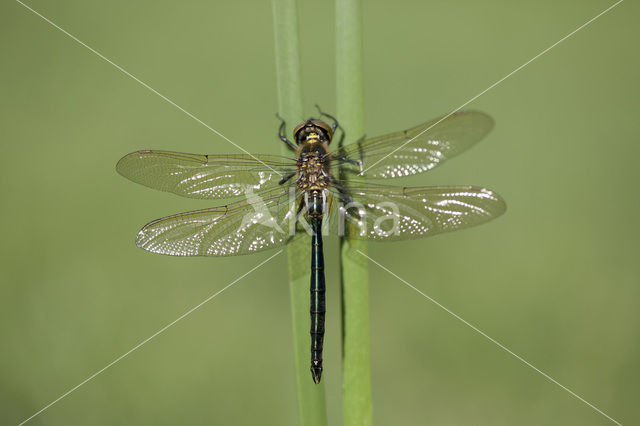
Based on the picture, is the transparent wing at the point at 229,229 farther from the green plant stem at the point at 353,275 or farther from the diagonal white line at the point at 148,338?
the green plant stem at the point at 353,275

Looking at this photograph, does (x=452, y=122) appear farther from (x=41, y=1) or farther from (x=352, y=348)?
(x=41, y=1)

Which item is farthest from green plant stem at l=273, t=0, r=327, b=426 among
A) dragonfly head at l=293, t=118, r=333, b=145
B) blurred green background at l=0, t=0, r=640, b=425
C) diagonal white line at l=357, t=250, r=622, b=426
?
diagonal white line at l=357, t=250, r=622, b=426

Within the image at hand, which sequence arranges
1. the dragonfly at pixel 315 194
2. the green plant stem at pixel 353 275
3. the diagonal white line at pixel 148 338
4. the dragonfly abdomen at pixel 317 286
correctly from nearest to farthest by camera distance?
the green plant stem at pixel 353 275, the dragonfly abdomen at pixel 317 286, the dragonfly at pixel 315 194, the diagonal white line at pixel 148 338

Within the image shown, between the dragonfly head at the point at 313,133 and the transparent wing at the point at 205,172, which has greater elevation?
the dragonfly head at the point at 313,133

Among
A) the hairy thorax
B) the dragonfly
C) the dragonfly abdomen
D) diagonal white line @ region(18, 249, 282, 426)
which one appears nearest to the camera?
the dragonfly abdomen

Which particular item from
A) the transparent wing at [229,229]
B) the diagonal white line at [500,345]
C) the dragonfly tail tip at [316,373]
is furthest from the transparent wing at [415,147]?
the dragonfly tail tip at [316,373]

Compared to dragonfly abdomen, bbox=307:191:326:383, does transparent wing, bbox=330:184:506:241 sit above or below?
above

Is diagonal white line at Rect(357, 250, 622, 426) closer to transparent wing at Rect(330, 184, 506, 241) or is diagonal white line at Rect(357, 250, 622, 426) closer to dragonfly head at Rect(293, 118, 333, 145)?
transparent wing at Rect(330, 184, 506, 241)
